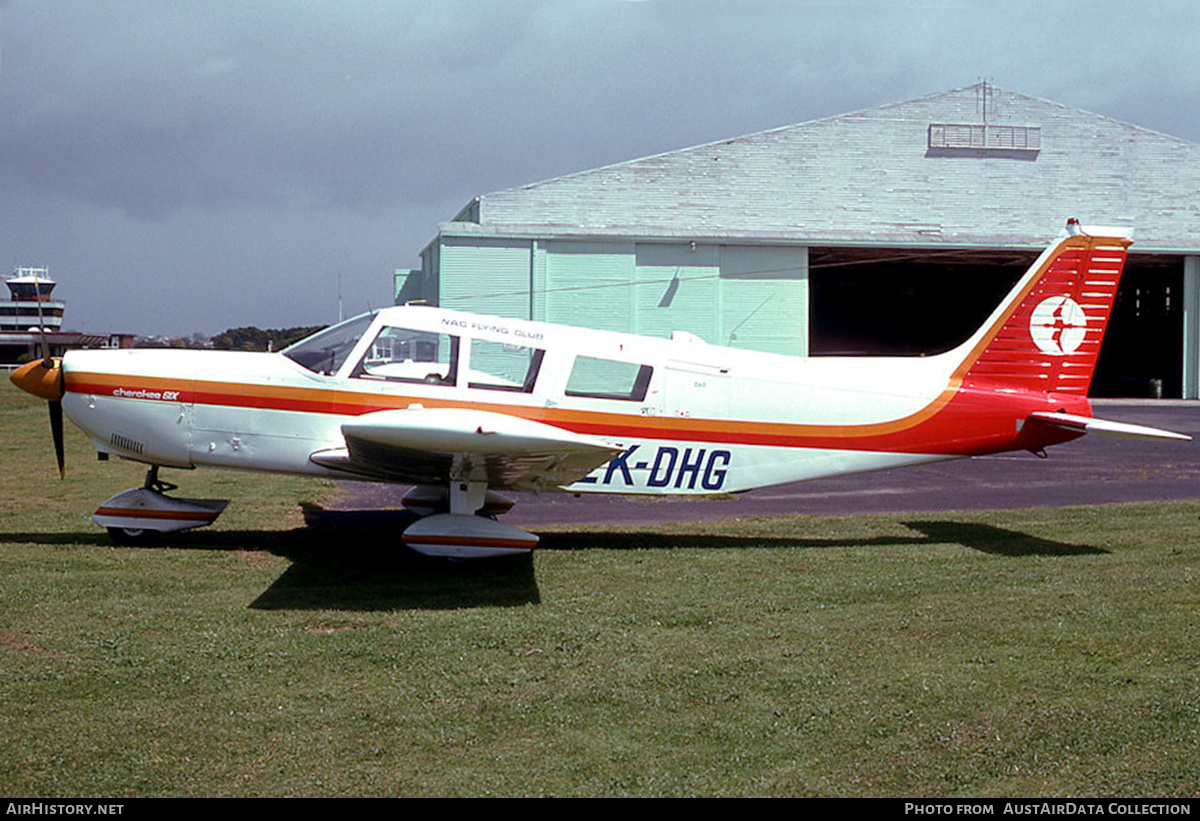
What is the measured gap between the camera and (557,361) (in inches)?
377

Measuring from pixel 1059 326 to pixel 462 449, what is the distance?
661 cm

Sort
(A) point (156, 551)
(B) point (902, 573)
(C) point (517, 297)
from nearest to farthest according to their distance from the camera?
(B) point (902, 573), (A) point (156, 551), (C) point (517, 297)

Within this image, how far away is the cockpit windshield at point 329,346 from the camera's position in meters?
9.47

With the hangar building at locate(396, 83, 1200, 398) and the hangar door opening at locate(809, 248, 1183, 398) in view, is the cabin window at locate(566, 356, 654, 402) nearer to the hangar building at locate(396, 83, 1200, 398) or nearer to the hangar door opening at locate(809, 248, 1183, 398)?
the hangar building at locate(396, 83, 1200, 398)

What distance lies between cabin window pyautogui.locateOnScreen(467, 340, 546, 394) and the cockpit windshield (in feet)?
3.60

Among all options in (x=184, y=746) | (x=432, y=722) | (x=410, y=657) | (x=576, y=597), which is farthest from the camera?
(x=576, y=597)

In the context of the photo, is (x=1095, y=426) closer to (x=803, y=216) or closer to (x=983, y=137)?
(x=803, y=216)

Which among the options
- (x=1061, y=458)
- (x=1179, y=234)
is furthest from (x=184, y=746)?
(x=1179, y=234)

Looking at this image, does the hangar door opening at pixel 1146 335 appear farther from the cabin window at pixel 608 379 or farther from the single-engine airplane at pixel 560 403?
the cabin window at pixel 608 379

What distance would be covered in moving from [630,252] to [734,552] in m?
23.6

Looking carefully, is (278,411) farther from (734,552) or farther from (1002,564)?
(1002,564)

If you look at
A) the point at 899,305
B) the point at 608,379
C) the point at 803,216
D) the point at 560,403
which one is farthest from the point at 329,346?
the point at 899,305

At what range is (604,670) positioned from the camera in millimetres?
5922

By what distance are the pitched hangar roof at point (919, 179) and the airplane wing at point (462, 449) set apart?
25.3 meters
